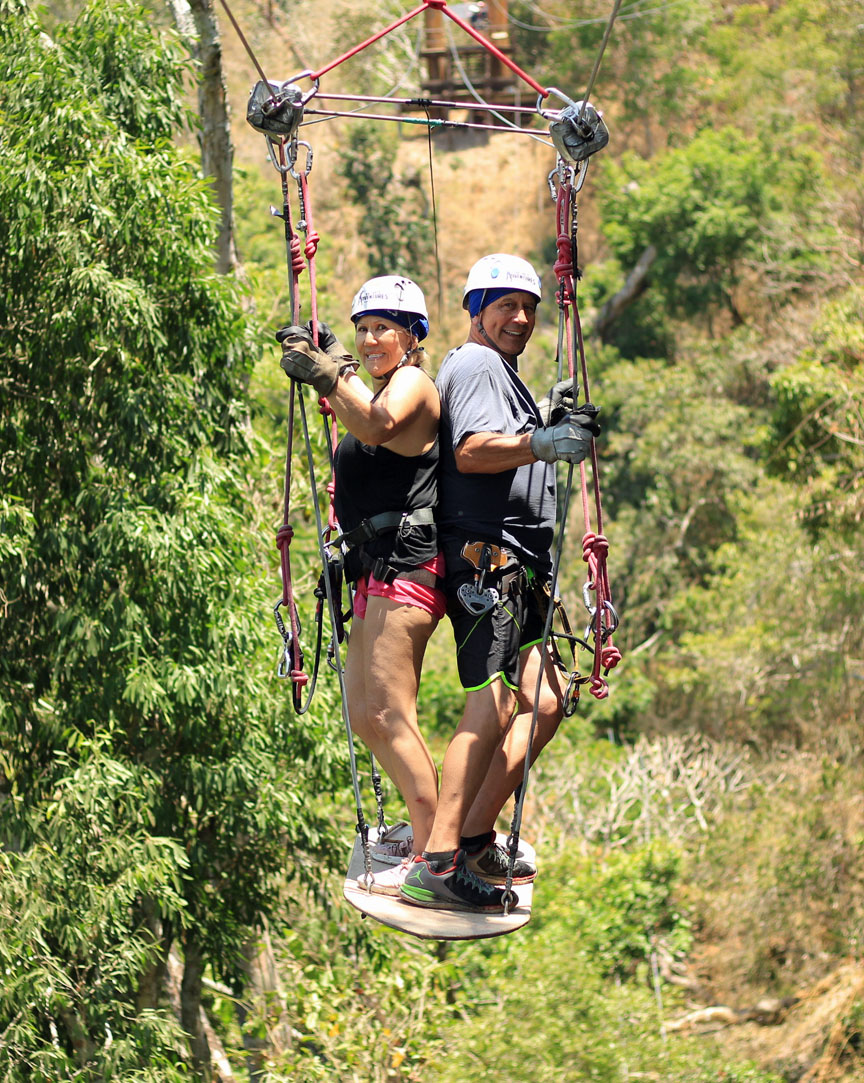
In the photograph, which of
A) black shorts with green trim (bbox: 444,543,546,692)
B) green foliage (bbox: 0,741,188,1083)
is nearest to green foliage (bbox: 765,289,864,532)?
green foliage (bbox: 0,741,188,1083)

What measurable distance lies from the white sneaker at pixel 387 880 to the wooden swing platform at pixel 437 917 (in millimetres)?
22

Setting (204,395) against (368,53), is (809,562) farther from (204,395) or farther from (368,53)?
(368,53)

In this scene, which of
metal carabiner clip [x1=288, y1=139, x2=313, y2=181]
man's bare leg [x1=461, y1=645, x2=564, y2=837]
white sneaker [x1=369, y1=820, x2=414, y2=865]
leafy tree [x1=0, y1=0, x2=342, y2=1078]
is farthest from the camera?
leafy tree [x1=0, y1=0, x2=342, y2=1078]

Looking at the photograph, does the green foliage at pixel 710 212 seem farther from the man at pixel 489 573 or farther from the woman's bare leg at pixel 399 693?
the woman's bare leg at pixel 399 693

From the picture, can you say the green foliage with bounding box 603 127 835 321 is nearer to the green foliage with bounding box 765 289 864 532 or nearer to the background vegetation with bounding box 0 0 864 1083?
the background vegetation with bounding box 0 0 864 1083

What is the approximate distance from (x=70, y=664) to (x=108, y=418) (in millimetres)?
1364

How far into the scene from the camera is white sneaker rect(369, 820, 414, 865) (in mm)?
4219

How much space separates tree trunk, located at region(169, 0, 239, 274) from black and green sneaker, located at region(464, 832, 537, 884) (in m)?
6.18

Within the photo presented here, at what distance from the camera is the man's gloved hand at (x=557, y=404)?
3574mm

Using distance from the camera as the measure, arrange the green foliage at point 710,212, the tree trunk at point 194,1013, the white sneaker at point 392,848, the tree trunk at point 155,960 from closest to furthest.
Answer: the white sneaker at point 392,848 < the tree trunk at point 155,960 < the tree trunk at point 194,1013 < the green foliage at point 710,212

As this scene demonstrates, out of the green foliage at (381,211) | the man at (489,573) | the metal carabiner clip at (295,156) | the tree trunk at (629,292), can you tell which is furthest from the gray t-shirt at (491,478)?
the green foliage at (381,211)

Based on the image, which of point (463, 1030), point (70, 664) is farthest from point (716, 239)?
point (70, 664)

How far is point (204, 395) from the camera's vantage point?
7.77m

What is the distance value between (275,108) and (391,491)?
1185 millimetres
